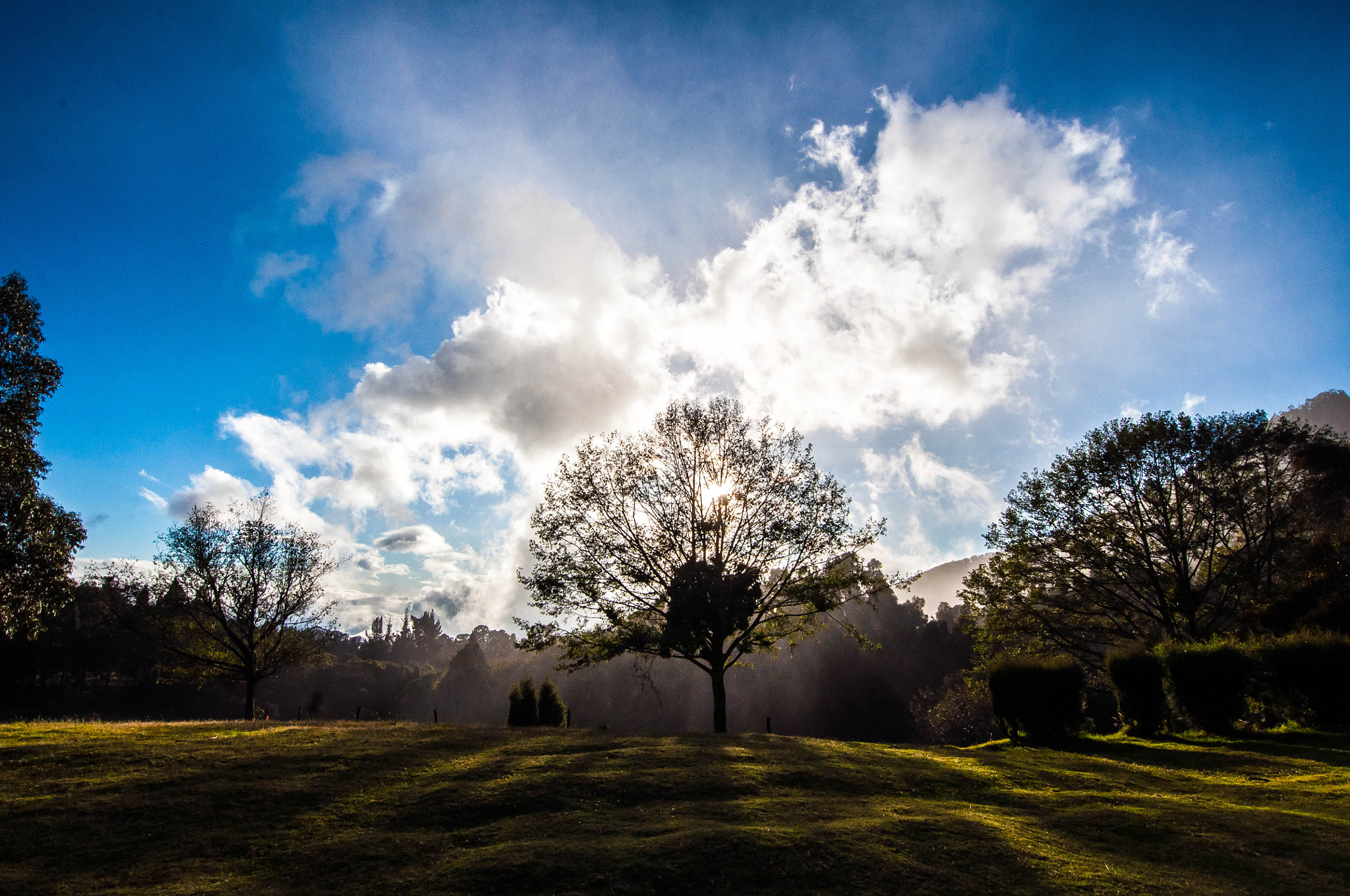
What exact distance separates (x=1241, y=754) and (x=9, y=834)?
27.9m

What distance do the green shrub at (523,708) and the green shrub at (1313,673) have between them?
33.4 metres

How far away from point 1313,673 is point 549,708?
34.4 metres

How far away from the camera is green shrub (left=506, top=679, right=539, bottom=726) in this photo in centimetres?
3512

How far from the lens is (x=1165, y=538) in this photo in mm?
32844

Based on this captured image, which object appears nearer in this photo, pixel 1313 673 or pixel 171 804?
pixel 171 804

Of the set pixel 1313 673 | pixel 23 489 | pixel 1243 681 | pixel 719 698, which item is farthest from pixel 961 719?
pixel 23 489

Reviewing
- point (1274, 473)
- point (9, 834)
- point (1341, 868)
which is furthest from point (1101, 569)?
point (9, 834)

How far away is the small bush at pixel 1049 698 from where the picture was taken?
77.6 ft

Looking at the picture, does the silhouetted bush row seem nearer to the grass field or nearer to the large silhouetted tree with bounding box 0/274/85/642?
A: the grass field

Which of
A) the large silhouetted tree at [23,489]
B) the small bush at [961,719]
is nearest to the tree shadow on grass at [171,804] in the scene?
A: the large silhouetted tree at [23,489]

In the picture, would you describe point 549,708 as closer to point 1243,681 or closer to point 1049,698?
point 1049,698

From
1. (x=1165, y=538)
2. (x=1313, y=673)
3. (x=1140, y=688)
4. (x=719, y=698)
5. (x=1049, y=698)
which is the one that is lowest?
(x=719, y=698)

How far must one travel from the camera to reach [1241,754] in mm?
17281

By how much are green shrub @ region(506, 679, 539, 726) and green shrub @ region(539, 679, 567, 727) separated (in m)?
0.45
